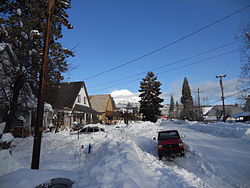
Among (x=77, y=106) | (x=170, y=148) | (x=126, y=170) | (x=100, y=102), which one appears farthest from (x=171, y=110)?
(x=126, y=170)

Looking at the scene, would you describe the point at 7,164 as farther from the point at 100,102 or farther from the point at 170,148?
the point at 100,102

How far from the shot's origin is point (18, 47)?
12297 mm

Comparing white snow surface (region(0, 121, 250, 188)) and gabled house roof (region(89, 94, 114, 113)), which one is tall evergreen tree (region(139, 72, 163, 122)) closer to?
gabled house roof (region(89, 94, 114, 113))

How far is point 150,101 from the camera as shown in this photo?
1513 inches

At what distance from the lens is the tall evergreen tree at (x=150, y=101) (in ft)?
127

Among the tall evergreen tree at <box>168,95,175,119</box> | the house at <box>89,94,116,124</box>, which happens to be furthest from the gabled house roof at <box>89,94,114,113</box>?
the tall evergreen tree at <box>168,95,175,119</box>

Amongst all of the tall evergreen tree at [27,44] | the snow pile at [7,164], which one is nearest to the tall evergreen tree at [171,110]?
the tall evergreen tree at [27,44]

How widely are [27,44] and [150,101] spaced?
97.1 feet

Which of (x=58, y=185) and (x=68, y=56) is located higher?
(x=68, y=56)

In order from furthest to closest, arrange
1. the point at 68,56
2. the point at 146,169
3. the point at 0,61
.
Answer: the point at 68,56, the point at 0,61, the point at 146,169

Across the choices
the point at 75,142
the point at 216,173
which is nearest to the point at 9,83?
the point at 75,142

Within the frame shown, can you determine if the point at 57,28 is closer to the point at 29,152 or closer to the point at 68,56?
the point at 68,56

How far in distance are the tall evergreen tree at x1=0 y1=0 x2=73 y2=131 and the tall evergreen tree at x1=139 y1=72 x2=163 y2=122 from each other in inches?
1069

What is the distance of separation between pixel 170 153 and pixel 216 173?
116 inches
